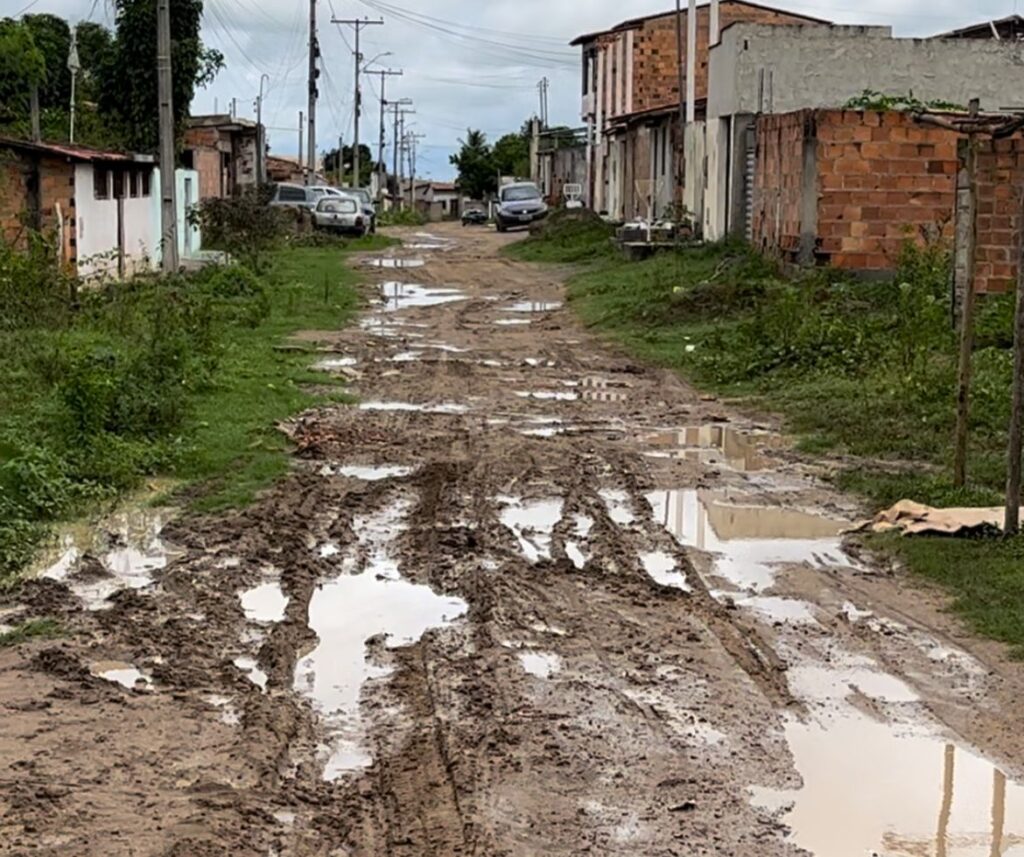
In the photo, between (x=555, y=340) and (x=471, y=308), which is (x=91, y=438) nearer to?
(x=555, y=340)

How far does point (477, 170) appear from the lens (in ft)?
334

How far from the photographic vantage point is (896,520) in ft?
33.5

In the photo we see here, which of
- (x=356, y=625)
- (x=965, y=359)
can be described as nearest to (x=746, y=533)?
(x=965, y=359)

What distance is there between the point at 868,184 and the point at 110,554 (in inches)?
619

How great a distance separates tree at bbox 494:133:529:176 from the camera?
97.0 metres

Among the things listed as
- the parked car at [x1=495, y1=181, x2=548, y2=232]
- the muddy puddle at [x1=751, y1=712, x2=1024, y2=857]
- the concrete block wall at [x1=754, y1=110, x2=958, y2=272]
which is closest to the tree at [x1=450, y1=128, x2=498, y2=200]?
the parked car at [x1=495, y1=181, x2=548, y2=232]

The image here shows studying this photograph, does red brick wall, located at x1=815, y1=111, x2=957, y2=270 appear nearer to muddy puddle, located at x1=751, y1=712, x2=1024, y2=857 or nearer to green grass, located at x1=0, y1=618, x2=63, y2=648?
muddy puddle, located at x1=751, y1=712, x2=1024, y2=857

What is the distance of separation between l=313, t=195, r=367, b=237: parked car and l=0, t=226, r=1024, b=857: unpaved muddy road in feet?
118

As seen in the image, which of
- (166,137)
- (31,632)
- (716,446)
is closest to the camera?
(31,632)

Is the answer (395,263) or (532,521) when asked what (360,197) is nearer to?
(395,263)

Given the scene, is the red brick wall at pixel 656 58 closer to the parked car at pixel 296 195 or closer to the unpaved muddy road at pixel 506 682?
the parked car at pixel 296 195

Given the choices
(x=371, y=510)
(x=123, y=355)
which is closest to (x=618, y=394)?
(x=123, y=355)

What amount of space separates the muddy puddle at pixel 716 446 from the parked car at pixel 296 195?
3607 centimetres

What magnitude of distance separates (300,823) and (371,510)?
17.4 feet
